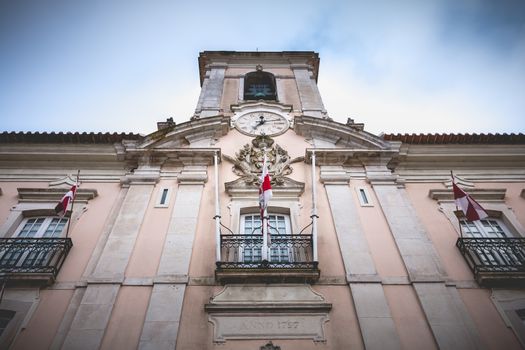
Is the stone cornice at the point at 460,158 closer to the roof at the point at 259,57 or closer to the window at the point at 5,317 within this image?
the roof at the point at 259,57

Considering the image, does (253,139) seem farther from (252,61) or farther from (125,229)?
(252,61)

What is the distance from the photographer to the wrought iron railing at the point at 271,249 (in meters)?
7.62

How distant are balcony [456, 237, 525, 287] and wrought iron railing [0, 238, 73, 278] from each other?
828cm

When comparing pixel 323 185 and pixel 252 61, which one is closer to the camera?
pixel 323 185

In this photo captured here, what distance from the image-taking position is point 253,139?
1151cm

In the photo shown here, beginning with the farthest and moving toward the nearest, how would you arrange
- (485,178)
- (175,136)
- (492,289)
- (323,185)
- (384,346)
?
(175,136) → (485,178) → (323,185) → (492,289) → (384,346)

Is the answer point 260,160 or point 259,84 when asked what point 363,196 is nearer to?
point 260,160

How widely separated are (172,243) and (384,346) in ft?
14.6

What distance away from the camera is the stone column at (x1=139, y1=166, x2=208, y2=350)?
623 cm

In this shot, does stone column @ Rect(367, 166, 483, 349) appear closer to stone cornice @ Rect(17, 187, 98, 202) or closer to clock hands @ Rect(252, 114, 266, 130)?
clock hands @ Rect(252, 114, 266, 130)

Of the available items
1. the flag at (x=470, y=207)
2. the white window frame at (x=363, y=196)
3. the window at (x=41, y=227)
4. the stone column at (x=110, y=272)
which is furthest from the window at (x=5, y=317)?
the flag at (x=470, y=207)

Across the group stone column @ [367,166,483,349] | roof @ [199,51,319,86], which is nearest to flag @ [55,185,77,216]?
stone column @ [367,166,483,349]

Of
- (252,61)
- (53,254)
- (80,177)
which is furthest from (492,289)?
(252,61)

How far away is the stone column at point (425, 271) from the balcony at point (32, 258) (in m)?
6.92
